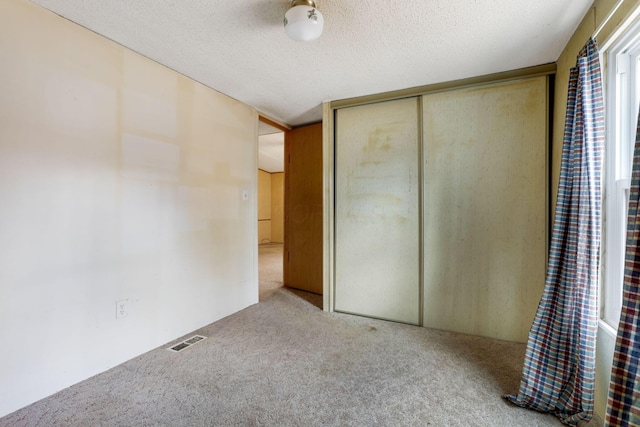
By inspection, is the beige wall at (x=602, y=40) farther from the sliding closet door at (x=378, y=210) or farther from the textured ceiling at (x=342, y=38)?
the sliding closet door at (x=378, y=210)

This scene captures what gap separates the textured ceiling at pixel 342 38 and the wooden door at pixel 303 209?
125 centimetres

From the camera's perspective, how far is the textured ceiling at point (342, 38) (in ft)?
5.29

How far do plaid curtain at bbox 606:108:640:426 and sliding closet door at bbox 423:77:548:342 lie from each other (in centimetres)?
149

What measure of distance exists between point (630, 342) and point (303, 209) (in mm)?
3275

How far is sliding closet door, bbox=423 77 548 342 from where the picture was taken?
2309mm

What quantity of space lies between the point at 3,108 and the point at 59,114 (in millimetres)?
234

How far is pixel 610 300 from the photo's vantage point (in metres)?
1.47

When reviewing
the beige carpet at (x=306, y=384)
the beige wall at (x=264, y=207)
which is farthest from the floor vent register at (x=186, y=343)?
the beige wall at (x=264, y=207)

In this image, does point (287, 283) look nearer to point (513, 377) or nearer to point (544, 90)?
point (513, 377)

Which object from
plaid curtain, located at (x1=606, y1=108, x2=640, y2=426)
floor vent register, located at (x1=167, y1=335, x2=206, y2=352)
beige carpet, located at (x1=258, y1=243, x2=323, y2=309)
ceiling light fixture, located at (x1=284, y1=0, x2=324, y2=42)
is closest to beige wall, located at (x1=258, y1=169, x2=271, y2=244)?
beige carpet, located at (x1=258, y1=243, x2=323, y2=309)

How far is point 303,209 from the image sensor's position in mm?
3947

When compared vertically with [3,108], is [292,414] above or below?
below

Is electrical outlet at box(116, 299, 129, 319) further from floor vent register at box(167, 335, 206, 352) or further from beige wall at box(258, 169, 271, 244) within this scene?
beige wall at box(258, 169, 271, 244)

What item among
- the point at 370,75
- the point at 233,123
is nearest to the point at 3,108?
the point at 233,123
